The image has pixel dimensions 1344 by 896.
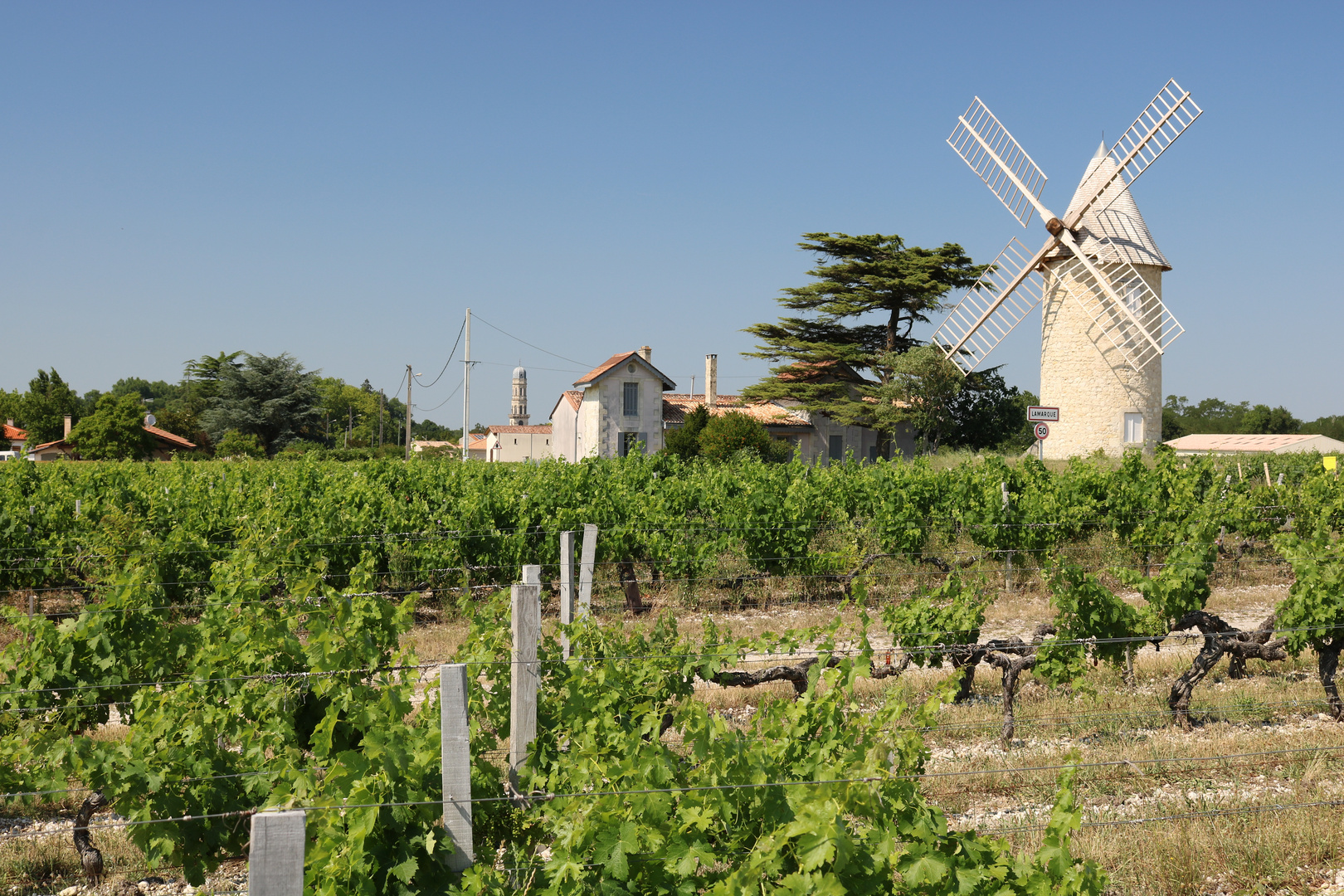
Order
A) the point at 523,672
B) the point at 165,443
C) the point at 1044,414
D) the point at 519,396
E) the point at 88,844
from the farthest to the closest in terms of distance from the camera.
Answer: the point at 519,396, the point at 165,443, the point at 1044,414, the point at 88,844, the point at 523,672

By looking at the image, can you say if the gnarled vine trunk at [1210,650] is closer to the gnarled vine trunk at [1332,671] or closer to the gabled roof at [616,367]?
the gnarled vine trunk at [1332,671]

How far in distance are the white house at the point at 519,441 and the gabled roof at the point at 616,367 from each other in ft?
43.5

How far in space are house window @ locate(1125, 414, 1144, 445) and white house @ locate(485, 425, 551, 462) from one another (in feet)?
99.0

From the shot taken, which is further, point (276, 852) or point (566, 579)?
point (566, 579)

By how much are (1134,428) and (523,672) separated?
75.1 ft

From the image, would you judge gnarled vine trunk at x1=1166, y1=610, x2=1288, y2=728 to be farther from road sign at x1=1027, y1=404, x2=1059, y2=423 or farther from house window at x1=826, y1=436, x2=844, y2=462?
house window at x1=826, y1=436, x2=844, y2=462

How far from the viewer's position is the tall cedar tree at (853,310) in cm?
3100

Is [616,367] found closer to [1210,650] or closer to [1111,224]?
[1111,224]

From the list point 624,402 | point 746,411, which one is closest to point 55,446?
point 624,402

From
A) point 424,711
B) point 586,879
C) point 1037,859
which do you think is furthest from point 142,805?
point 1037,859

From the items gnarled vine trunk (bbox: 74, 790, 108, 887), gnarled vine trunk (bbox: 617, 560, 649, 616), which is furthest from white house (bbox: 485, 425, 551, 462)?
gnarled vine trunk (bbox: 74, 790, 108, 887)

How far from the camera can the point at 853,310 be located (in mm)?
31953

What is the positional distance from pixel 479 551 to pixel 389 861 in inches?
312

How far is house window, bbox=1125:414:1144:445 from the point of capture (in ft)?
74.3
